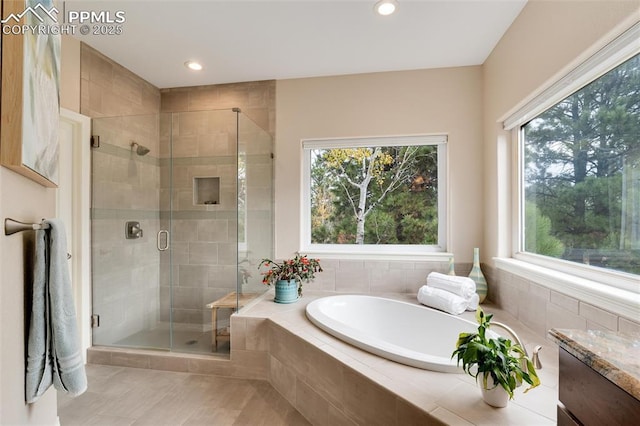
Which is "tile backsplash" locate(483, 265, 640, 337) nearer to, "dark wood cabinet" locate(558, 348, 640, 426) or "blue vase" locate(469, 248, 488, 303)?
"blue vase" locate(469, 248, 488, 303)

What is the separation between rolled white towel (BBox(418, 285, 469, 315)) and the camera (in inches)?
83.5

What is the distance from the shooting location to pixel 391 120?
8.85 feet

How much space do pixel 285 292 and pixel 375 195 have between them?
1233mm

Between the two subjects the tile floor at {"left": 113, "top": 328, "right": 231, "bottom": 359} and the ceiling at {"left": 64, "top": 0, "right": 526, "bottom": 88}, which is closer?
the ceiling at {"left": 64, "top": 0, "right": 526, "bottom": 88}

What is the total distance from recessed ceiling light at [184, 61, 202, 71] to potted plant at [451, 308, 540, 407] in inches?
111

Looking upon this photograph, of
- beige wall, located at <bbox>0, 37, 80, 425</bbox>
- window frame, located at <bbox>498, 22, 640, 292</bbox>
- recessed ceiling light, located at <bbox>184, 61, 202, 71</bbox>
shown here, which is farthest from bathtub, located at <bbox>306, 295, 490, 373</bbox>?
recessed ceiling light, located at <bbox>184, 61, 202, 71</bbox>

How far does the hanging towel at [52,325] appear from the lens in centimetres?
93

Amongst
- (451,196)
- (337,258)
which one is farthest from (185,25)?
(451,196)

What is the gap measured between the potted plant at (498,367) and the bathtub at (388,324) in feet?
1.41

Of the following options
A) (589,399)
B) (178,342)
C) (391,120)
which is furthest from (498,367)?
(178,342)

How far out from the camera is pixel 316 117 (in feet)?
9.26

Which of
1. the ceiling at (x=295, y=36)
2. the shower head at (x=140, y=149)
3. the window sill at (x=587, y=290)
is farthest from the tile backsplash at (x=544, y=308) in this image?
the shower head at (x=140, y=149)

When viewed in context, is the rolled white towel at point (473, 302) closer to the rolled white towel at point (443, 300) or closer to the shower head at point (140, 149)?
the rolled white towel at point (443, 300)

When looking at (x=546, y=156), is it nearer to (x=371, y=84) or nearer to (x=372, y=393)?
(x=371, y=84)
